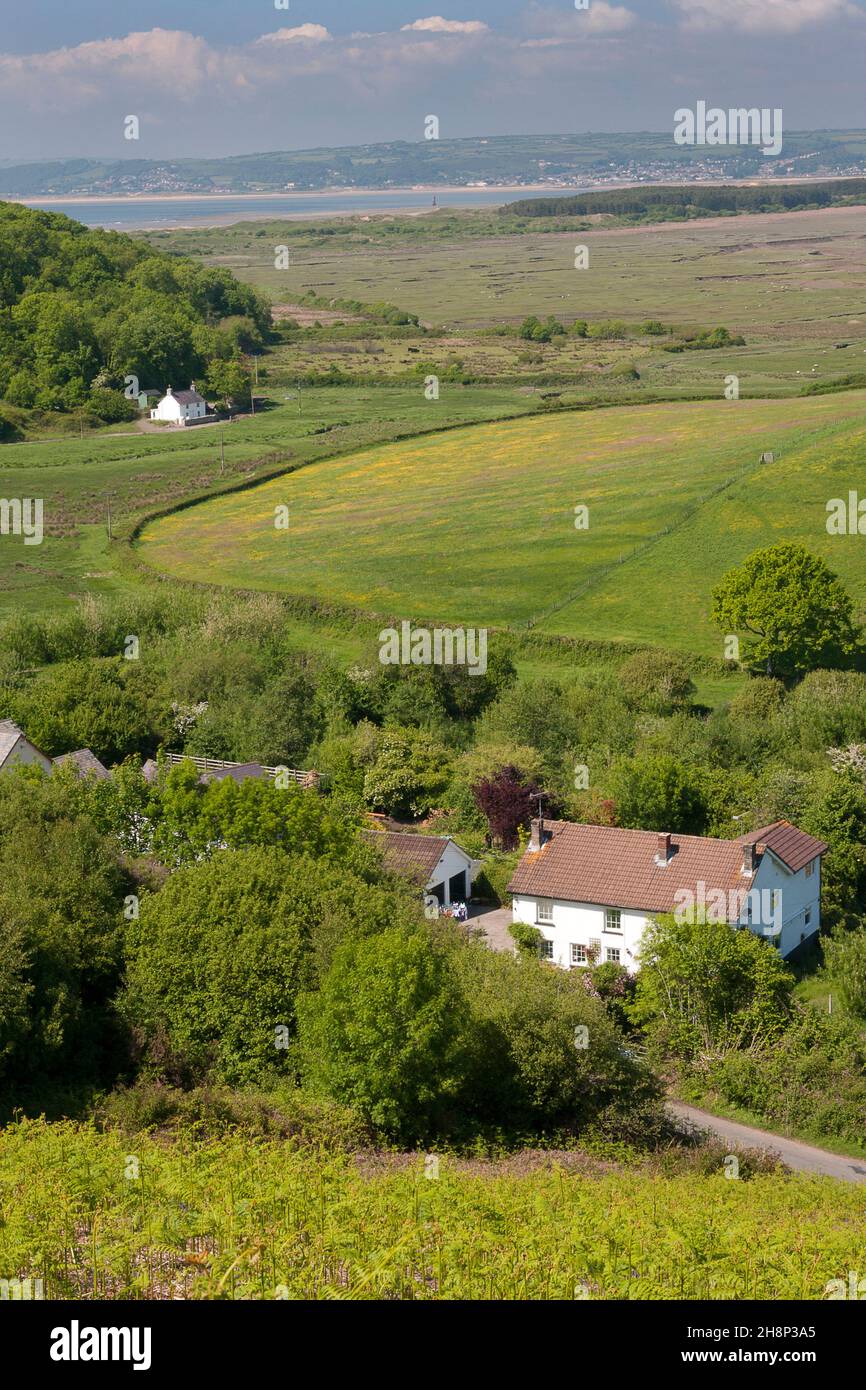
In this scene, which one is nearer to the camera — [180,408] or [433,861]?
[433,861]

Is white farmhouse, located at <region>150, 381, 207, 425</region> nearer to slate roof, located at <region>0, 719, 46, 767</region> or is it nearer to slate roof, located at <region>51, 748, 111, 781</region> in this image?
slate roof, located at <region>0, 719, 46, 767</region>

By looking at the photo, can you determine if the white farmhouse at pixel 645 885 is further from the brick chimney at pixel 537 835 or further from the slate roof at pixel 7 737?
the slate roof at pixel 7 737

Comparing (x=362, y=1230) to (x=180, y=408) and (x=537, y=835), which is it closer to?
(x=537, y=835)

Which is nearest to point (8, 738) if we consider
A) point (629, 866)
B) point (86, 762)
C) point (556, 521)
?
point (86, 762)

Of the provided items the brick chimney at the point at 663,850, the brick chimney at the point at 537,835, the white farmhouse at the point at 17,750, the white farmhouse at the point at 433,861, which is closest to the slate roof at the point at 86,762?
the white farmhouse at the point at 17,750

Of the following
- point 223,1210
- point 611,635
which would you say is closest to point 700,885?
point 223,1210

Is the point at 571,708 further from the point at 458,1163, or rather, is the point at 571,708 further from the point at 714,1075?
the point at 458,1163
